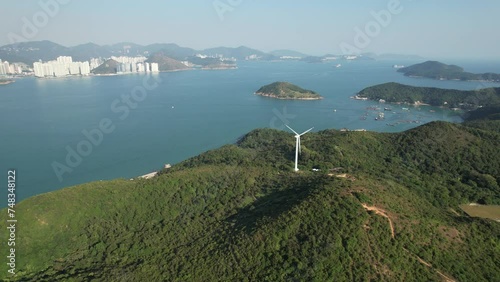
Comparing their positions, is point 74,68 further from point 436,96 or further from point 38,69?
point 436,96

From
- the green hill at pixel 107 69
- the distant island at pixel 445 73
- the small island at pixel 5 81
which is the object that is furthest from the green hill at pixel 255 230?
the green hill at pixel 107 69

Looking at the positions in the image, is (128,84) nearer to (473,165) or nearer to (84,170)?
(84,170)

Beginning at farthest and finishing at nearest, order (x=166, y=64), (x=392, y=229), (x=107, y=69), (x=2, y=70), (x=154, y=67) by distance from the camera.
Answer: (x=166, y=64) → (x=154, y=67) → (x=107, y=69) → (x=2, y=70) → (x=392, y=229)

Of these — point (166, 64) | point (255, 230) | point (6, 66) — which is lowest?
point (255, 230)

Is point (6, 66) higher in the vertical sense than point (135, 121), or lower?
higher

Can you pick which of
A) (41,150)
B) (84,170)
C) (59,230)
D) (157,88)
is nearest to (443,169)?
(59,230)

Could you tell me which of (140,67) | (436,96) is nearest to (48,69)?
(140,67)

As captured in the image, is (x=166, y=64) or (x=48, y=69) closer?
(x=48, y=69)

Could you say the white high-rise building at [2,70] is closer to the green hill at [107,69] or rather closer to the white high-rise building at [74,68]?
the white high-rise building at [74,68]
